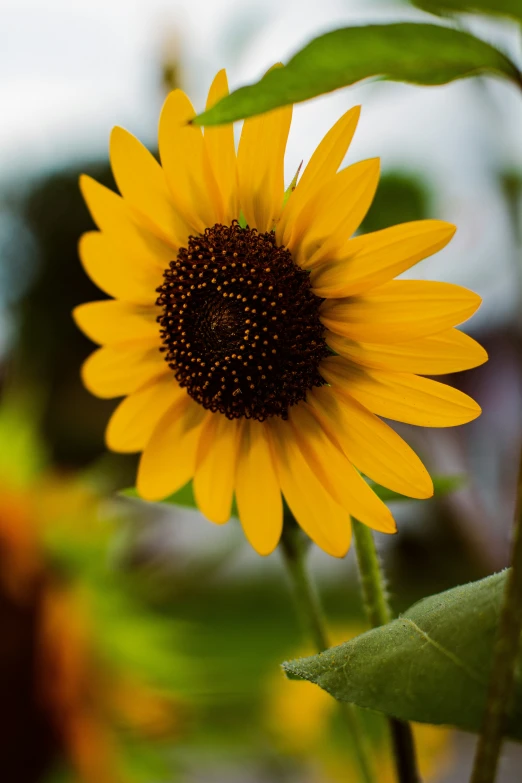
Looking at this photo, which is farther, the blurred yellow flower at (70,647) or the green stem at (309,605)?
the blurred yellow flower at (70,647)

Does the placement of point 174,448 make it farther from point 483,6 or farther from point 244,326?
point 483,6

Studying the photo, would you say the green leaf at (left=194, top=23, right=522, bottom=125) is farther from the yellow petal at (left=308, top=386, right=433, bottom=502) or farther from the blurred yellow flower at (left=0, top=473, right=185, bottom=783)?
the blurred yellow flower at (left=0, top=473, right=185, bottom=783)

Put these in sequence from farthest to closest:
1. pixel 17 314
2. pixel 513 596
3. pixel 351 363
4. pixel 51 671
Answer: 1. pixel 17 314
2. pixel 51 671
3. pixel 351 363
4. pixel 513 596

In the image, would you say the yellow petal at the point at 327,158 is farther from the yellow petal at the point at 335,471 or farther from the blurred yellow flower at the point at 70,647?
the blurred yellow flower at the point at 70,647

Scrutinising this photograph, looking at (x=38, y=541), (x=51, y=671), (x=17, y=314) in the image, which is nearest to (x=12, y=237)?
(x=17, y=314)

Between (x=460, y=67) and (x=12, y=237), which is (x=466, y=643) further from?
(x=12, y=237)

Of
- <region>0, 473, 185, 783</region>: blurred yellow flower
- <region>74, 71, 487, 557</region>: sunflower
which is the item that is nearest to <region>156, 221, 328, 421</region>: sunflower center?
<region>74, 71, 487, 557</region>: sunflower

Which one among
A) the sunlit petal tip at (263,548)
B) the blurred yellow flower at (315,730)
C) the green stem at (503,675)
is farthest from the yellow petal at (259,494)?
the blurred yellow flower at (315,730)
